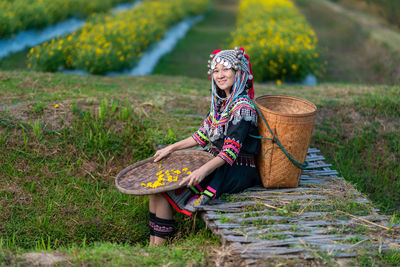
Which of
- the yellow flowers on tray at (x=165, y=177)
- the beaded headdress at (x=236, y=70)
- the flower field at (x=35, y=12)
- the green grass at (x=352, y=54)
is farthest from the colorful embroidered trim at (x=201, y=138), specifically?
the flower field at (x=35, y=12)

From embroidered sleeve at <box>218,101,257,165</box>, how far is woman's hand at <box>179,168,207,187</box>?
0.18 meters

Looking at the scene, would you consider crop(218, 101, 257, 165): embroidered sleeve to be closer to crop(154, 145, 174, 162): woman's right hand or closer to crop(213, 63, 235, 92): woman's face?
crop(213, 63, 235, 92): woman's face

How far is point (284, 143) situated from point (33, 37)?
7.57m

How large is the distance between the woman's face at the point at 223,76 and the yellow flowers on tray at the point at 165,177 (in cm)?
70

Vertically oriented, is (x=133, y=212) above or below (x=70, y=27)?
below

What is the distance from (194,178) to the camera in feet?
8.80

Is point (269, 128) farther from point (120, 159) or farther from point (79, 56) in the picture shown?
point (79, 56)

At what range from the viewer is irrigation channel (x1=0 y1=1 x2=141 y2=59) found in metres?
7.62

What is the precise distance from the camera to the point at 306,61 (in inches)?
278

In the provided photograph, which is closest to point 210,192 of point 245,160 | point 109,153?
point 245,160

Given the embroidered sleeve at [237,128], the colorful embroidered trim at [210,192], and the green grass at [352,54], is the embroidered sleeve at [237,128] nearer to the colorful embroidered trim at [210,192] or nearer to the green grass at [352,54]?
the colorful embroidered trim at [210,192]

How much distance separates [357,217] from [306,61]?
15.9 feet

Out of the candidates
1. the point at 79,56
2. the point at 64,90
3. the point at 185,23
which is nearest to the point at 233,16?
the point at 185,23

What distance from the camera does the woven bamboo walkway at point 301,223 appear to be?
2.34 metres
